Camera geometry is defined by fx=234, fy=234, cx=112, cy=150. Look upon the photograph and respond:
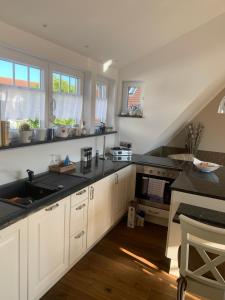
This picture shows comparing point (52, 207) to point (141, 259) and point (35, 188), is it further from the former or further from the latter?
point (141, 259)

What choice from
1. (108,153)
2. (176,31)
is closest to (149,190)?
(108,153)

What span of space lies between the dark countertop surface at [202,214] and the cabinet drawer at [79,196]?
2.90 feet

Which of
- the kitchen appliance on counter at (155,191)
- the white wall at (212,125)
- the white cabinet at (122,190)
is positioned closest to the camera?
the white cabinet at (122,190)

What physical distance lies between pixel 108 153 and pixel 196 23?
7.06ft

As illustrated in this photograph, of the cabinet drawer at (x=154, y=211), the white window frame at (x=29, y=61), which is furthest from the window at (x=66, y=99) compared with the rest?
the cabinet drawer at (x=154, y=211)

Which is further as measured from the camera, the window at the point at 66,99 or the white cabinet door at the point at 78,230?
the window at the point at 66,99

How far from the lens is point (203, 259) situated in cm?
142

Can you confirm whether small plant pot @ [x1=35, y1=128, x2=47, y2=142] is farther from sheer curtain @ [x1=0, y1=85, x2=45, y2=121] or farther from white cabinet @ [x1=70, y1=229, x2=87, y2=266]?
white cabinet @ [x1=70, y1=229, x2=87, y2=266]

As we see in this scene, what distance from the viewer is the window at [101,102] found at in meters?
3.55

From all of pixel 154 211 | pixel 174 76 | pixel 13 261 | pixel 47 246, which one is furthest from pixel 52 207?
pixel 174 76

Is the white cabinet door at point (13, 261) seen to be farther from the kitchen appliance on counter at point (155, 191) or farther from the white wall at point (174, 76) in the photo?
the white wall at point (174, 76)

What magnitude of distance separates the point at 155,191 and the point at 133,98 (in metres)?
1.50

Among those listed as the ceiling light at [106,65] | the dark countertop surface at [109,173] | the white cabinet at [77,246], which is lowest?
the white cabinet at [77,246]

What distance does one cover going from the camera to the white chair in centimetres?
131
